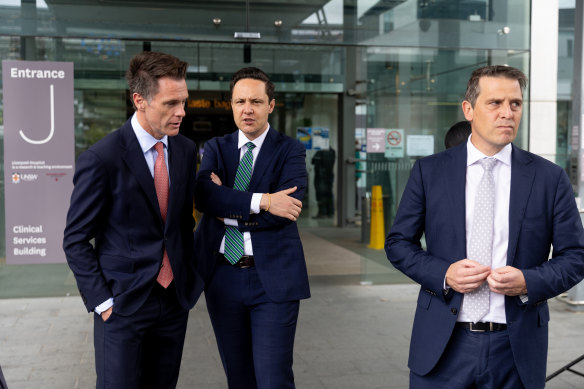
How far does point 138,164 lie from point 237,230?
27.9 inches

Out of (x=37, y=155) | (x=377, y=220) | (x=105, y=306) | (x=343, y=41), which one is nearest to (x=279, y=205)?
(x=105, y=306)

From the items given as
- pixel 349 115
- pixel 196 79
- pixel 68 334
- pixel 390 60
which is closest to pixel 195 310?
pixel 68 334

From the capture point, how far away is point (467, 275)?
90.0 inches

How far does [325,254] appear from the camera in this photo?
11.0m

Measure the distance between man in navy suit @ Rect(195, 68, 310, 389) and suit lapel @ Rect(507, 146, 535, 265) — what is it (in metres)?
1.14

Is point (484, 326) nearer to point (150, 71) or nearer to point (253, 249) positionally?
point (253, 249)

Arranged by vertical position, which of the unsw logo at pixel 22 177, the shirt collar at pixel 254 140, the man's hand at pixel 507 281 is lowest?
the man's hand at pixel 507 281

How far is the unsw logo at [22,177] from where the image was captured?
7.30 metres

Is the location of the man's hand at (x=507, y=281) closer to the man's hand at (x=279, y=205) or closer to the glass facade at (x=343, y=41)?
the man's hand at (x=279, y=205)

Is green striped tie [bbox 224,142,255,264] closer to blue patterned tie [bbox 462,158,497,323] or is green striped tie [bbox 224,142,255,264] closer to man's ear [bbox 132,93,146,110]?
man's ear [bbox 132,93,146,110]

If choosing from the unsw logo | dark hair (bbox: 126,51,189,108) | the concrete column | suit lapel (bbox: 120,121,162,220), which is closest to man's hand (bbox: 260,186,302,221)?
suit lapel (bbox: 120,121,162,220)

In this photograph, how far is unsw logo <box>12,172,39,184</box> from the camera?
7.30 m

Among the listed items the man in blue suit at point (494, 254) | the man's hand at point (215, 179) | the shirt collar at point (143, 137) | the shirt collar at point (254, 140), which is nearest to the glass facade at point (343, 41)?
the shirt collar at point (254, 140)

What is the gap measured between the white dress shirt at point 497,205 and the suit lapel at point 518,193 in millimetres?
32
